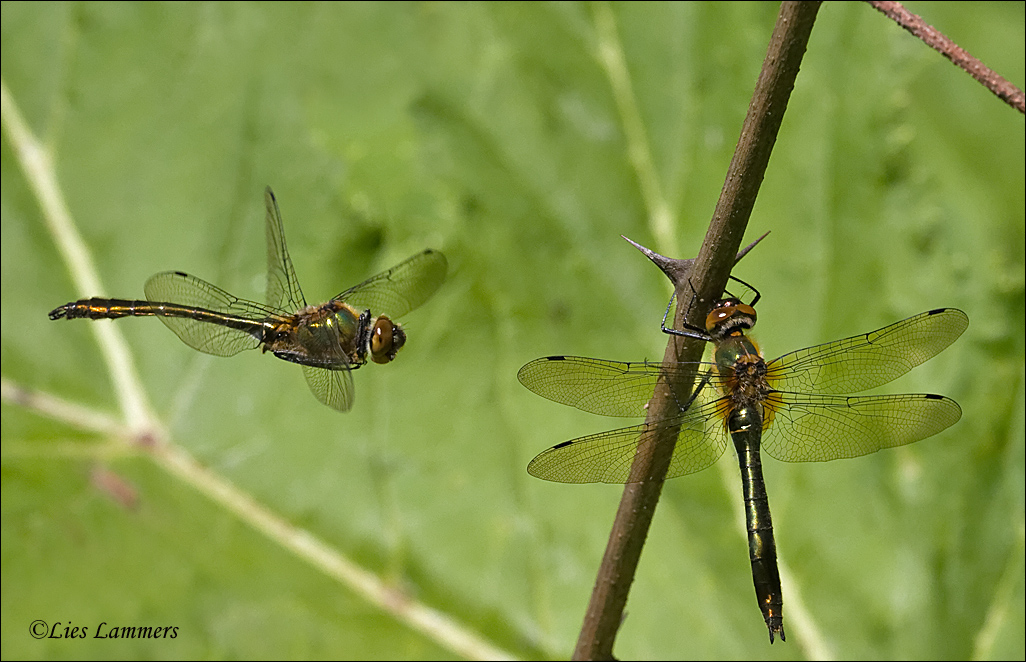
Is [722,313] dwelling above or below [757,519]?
above

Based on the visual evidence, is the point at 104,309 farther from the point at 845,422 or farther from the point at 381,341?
the point at 845,422

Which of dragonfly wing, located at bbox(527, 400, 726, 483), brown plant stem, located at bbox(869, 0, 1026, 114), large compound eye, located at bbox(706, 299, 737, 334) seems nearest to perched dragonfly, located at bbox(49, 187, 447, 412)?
dragonfly wing, located at bbox(527, 400, 726, 483)

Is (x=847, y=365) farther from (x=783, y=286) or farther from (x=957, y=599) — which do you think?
(x=957, y=599)

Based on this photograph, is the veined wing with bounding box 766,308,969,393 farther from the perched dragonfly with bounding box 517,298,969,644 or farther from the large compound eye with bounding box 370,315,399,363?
the large compound eye with bounding box 370,315,399,363

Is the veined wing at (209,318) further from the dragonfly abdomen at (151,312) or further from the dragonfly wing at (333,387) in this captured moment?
the dragonfly wing at (333,387)

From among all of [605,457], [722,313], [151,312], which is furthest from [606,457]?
[151,312]

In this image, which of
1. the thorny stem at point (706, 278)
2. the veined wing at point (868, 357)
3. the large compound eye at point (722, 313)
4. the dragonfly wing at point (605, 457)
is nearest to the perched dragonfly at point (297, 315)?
the dragonfly wing at point (605, 457)

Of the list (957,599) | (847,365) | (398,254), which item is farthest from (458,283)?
Answer: (957,599)
